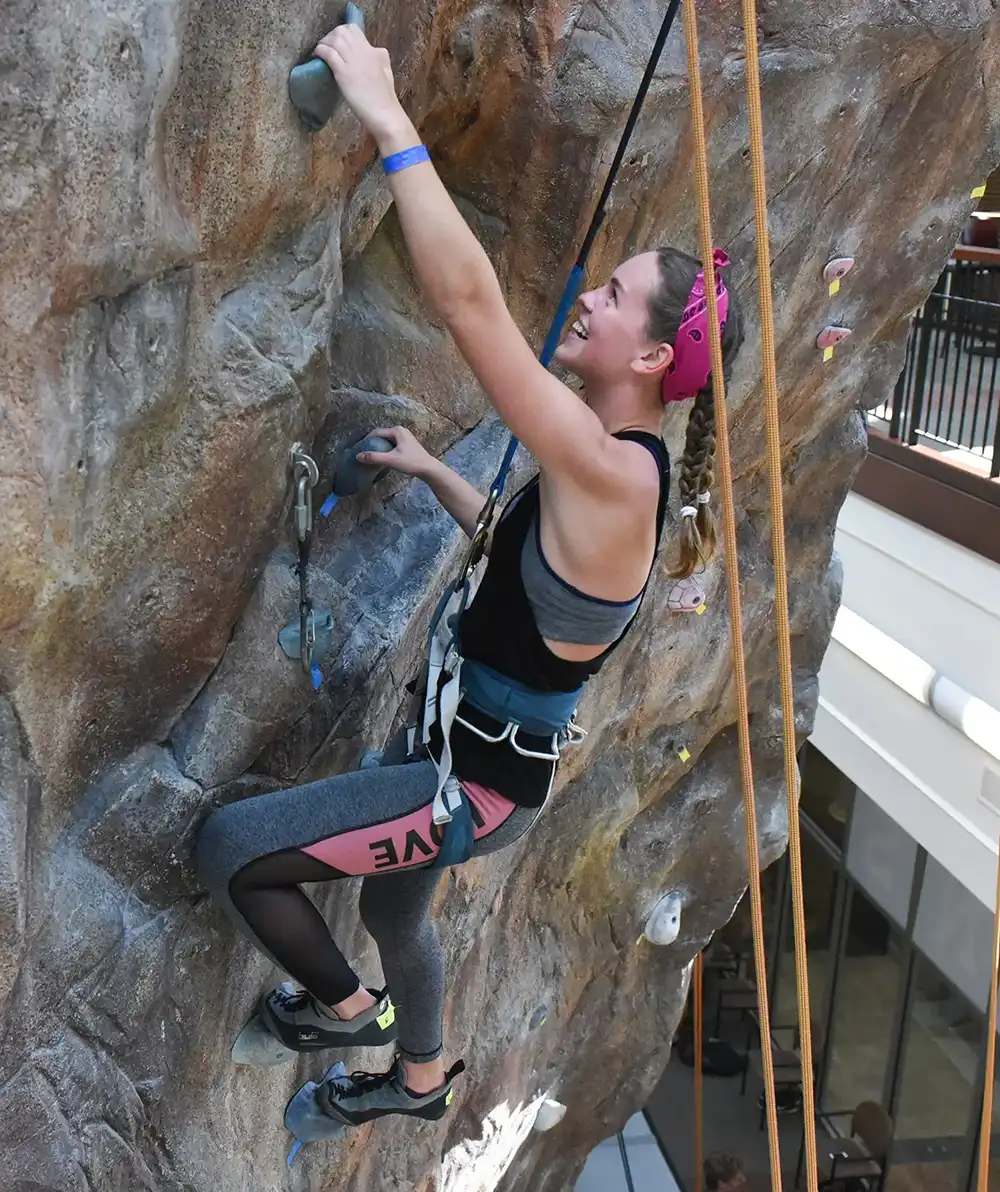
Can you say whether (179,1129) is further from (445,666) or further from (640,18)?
(640,18)

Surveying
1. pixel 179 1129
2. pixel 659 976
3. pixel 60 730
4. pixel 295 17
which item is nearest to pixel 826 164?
pixel 295 17

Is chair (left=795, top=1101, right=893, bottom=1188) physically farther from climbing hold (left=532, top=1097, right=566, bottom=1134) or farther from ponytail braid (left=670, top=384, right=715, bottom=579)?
ponytail braid (left=670, top=384, right=715, bottom=579)

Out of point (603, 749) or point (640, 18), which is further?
point (603, 749)

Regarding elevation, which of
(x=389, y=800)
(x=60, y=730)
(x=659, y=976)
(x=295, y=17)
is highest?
(x=295, y=17)

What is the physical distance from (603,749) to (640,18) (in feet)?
7.82

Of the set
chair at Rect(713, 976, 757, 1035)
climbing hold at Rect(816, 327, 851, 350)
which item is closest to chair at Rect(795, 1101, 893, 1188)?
chair at Rect(713, 976, 757, 1035)

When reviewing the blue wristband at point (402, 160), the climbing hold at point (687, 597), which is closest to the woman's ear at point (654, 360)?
the blue wristband at point (402, 160)

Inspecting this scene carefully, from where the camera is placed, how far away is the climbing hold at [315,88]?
1624mm

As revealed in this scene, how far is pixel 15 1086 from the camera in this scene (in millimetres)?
1702

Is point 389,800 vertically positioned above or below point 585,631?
below

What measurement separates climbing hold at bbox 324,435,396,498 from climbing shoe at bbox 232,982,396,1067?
0.90m

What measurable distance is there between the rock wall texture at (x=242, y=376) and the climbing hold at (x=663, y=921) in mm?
1392

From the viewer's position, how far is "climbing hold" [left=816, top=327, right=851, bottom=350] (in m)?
3.51

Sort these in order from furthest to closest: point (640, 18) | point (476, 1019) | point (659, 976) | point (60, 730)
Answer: point (659, 976) < point (476, 1019) < point (640, 18) < point (60, 730)
